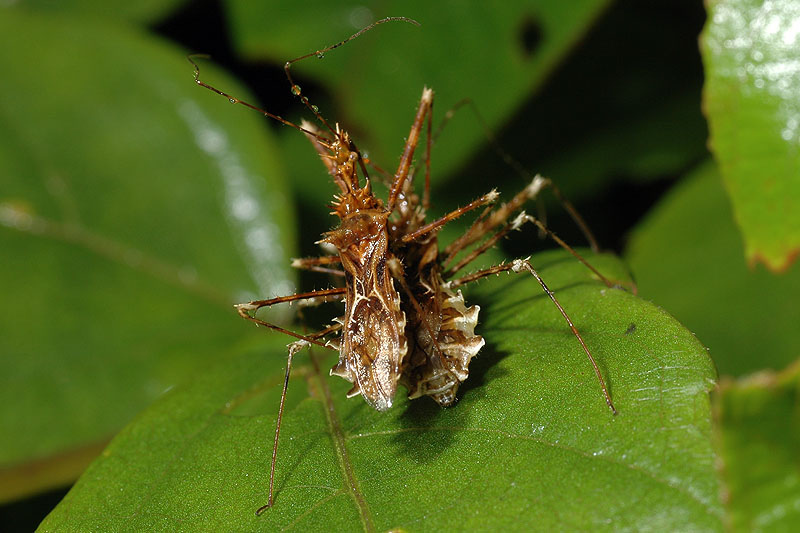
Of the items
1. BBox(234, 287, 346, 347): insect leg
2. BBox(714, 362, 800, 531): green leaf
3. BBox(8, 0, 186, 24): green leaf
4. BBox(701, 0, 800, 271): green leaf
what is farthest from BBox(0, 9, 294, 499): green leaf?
BBox(714, 362, 800, 531): green leaf

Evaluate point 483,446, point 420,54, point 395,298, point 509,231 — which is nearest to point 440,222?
point 395,298

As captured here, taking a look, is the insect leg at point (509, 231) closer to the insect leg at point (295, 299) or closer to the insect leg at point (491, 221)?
the insect leg at point (491, 221)

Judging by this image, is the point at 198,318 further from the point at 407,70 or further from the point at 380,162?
the point at 407,70

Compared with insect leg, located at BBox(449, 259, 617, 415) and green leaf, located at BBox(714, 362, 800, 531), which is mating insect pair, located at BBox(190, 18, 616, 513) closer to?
insect leg, located at BBox(449, 259, 617, 415)

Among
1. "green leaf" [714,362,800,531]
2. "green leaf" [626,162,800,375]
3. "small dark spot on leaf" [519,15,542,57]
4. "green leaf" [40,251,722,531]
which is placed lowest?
"green leaf" [626,162,800,375]

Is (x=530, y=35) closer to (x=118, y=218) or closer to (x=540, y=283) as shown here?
(x=540, y=283)
